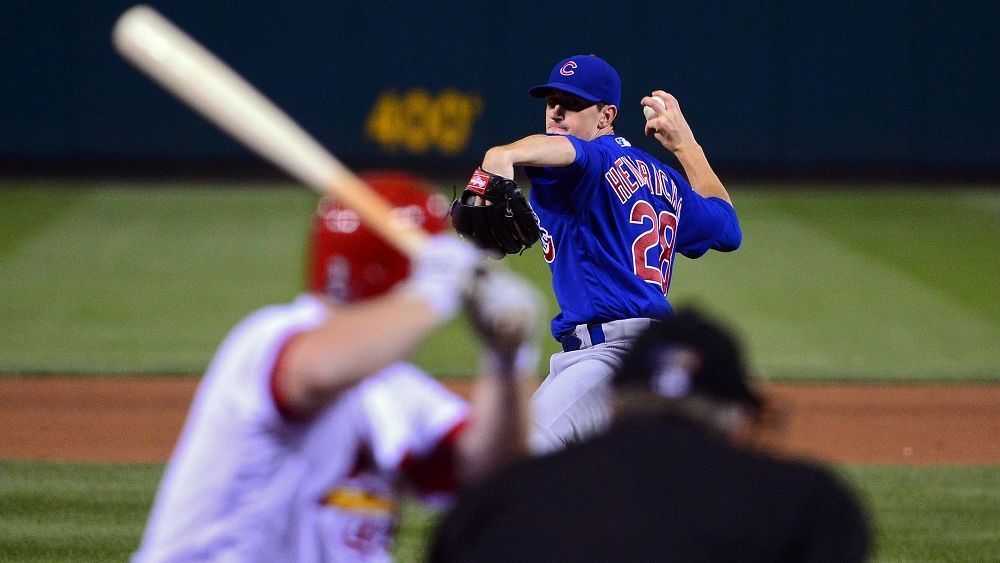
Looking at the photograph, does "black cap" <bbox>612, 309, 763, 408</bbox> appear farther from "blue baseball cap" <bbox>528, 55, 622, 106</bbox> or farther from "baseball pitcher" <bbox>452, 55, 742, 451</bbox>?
"blue baseball cap" <bbox>528, 55, 622, 106</bbox>

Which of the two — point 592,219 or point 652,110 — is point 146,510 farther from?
point 652,110

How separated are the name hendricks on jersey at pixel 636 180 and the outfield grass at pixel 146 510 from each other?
204cm

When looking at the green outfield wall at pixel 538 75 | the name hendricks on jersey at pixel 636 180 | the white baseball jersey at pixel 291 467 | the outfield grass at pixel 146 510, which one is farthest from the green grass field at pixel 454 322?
the white baseball jersey at pixel 291 467

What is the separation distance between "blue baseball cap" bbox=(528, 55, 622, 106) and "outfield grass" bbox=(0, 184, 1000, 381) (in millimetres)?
5268

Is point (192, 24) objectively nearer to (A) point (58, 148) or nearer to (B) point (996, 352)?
(A) point (58, 148)

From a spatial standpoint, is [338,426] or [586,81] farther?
[586,81]

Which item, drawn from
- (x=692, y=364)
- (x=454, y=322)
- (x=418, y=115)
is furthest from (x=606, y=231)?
(x=418, y=115)

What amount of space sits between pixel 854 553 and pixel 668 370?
16.4 inches

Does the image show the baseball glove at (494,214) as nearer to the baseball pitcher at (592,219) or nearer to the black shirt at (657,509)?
the baseball pitcher at (592,219)

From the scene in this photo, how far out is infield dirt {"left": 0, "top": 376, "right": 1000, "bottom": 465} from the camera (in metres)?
8.70

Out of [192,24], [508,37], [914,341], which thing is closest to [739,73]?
[508,37]

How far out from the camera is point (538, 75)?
881 inches

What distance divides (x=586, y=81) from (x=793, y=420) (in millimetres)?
4512

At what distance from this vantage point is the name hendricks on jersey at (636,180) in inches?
219
